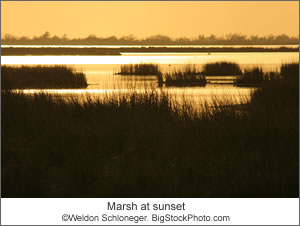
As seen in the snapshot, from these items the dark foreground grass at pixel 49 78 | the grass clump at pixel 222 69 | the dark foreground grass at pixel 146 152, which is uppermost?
the dark foreground grass at pixel 146 152

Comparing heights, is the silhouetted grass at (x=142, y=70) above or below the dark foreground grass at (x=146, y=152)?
below

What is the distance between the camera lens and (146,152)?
7.60 meters

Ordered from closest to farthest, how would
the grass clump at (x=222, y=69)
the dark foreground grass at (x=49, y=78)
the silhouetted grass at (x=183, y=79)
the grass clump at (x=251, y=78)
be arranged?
the dark foreground grass at (x=49, y=78) → the grass clump at (x=251, y=78) → the silhouetted grass at (x=183, y=79) → the grass clump at (x=222, y=69)

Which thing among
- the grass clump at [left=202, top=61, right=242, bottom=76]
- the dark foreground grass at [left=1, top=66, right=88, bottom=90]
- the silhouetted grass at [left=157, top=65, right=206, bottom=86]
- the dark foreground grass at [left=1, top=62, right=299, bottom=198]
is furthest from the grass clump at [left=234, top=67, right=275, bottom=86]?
the dark foreground grass at [left=1, top=62, right=299, bottom=198]

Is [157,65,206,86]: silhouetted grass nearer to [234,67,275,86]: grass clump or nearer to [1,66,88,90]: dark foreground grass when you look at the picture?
[234,67,275,86]: grass clump

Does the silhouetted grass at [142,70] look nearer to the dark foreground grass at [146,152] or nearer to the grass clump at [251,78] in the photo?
the grass clump at [251,78]

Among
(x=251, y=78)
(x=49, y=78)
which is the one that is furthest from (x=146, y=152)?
(x=49, y=78)

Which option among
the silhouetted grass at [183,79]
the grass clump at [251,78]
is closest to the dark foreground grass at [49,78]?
the silhouetted grass at [183,79]

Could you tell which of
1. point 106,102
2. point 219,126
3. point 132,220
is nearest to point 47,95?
point 106,102

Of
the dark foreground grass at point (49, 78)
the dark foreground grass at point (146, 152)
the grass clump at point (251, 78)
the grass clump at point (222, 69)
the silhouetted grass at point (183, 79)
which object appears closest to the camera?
the dark foreground grass at point (146, 152)

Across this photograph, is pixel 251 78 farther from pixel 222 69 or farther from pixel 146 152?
pixel 146 152

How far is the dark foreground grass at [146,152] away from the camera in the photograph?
6430mm

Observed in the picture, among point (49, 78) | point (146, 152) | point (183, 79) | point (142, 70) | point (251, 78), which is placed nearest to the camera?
point (146, 152)

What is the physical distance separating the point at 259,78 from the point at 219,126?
549 inches
